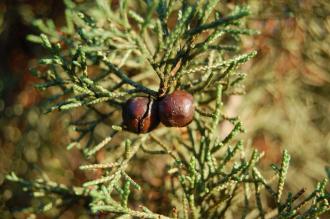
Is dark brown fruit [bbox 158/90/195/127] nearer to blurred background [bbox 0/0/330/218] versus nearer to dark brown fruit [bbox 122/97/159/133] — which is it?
dark brown fruit [bbox 122/97/159/133]

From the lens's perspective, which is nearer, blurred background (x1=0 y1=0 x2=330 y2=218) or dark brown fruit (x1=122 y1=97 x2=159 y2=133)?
dark brown fruit (x1=122 y1=97 x2=159 y2=133)

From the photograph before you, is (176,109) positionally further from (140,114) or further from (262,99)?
(262,99)

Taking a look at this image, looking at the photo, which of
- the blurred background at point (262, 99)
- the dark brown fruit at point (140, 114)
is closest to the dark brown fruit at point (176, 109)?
the dark brown fruit at point (140, 114)

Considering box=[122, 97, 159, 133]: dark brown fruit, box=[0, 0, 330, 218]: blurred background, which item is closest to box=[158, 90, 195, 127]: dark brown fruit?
box=[122, 97, 159, 133]: dark brown fruit

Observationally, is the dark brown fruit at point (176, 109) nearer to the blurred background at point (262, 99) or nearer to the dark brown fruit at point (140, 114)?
the dark brown fruit at point (140, 114)

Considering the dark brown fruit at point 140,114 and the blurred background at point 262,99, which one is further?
the blurred background at point 262,99

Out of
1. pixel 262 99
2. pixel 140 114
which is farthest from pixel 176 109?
pixel 262 99
